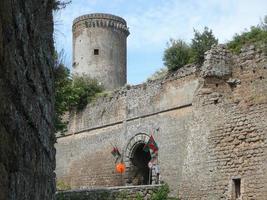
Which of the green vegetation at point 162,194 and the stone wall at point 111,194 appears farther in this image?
the green vegetation at point 162,194

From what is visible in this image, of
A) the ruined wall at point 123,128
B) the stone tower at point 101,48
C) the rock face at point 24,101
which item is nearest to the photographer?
the rock face at point 24,101

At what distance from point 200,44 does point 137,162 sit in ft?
18.8

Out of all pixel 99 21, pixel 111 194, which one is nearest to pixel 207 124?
pixel 111 194

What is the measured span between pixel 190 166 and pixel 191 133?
3.13 feet

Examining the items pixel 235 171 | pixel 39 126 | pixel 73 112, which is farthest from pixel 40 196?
pixel 73 112

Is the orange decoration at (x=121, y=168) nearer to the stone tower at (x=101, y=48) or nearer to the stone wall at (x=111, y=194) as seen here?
the stone wall at (x=111, y=194)

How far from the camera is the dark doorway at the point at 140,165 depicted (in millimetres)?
22156

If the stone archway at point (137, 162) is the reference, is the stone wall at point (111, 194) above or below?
below

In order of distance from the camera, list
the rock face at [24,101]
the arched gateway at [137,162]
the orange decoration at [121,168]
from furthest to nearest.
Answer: the orange decoration at [121,168] < the arched gateway at [137,162] < the rock face at [24,101]

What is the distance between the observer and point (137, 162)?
2272 cm

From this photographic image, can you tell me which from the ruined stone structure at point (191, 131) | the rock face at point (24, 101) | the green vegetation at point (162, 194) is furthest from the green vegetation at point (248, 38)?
the rock face at point (24, 101)

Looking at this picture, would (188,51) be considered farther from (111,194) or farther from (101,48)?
(101,48)

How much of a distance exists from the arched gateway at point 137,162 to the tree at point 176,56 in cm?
283

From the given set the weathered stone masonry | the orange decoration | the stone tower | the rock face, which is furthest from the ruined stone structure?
the rock face
